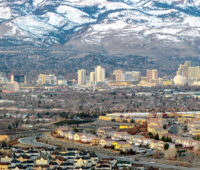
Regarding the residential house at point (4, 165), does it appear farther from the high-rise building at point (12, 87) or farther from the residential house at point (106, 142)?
the high-rise building at point (12, 87)

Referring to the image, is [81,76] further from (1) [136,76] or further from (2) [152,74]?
(2) [152,74]

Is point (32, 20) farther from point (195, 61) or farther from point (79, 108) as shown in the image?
point (79, 108)

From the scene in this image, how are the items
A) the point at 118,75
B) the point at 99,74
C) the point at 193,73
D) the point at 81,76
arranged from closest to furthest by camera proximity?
the point at 81,76 → the point at 99,74 → the point at 118,75 → the point at 193,73

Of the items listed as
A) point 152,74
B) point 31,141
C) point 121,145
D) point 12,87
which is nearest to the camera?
point 121,145

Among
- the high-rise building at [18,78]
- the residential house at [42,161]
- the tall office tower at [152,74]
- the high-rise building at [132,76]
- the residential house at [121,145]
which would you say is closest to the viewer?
the residential house at [42,161]

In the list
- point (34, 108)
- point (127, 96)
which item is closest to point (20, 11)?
point (127, 96)

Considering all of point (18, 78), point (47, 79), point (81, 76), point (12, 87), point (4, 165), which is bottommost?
point (4, 165)

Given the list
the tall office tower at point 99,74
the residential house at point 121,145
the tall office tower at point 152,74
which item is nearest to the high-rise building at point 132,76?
the tall office tower at point 152,74

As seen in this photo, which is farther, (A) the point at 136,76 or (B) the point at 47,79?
(A) the point at 136,76

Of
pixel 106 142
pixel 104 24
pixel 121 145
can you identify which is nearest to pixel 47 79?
pixel 104 24

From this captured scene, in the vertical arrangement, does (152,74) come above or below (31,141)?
above
